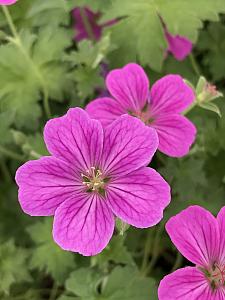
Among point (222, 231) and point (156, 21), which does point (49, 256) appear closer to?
point (222, 231)

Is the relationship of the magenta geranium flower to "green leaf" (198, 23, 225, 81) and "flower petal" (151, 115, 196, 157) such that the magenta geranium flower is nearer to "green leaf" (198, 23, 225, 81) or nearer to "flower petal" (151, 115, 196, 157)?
"flower petal" (151, 115, 196, 157)

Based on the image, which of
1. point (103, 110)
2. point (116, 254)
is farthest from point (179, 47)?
point (116, 254)

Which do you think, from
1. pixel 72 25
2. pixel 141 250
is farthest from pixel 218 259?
pixel 72 25

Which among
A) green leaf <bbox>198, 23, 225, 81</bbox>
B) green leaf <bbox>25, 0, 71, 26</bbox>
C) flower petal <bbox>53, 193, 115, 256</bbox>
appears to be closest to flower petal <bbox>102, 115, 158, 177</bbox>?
flower petal <bbox>53, 193, 115, 256</bbox>

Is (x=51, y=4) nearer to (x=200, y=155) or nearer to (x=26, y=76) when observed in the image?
(x=26, y=76)

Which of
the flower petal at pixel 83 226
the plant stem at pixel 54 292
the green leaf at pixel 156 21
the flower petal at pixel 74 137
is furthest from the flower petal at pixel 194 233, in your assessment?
the plant stem at pixel 54 292
